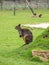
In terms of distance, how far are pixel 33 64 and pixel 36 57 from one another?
49 centimetres

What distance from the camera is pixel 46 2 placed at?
50656 mm

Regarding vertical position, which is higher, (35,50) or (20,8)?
(35,50)

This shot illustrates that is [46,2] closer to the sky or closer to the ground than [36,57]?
closer to the ground

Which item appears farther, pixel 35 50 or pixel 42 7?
pixel 42 7

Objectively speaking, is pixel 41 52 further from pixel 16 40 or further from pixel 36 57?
pixel 16 40

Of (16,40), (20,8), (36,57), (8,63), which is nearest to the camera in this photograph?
(8,63)

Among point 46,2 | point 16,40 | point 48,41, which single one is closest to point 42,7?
point 46,2

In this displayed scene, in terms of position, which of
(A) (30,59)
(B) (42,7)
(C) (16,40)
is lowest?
(B) (42,7)

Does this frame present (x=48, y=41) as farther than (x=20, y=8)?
No

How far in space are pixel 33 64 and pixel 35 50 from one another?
706mm

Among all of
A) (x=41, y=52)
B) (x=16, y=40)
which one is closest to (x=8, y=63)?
(x=41, y=52)

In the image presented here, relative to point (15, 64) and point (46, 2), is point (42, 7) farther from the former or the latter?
point (15, 64)

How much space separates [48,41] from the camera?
8039 millimetres

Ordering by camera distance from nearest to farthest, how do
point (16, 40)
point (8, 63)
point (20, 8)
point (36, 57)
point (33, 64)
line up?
point (8, 63) → point (33, 64) → point (36, 57) → point (16, 40) → point (20, 8)
